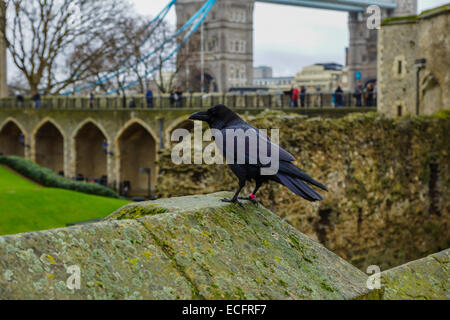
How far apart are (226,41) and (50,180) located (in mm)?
90623

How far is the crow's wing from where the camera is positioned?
3742mm

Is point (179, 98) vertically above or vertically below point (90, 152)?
above

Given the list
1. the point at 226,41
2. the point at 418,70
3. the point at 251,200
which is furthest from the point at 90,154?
the point at 226,41

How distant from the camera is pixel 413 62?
27078mm

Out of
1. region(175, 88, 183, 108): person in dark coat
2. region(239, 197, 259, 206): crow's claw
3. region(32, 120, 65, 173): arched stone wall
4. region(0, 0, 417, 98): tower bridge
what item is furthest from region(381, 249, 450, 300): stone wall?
region(0, 0, 417, 98): tower bridge

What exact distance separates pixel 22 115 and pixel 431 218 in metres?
37.1

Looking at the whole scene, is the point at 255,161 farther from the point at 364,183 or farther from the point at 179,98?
the point at 179,98

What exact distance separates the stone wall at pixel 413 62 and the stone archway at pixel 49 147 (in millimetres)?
28485

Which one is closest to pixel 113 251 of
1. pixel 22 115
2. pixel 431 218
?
pixel 431 218

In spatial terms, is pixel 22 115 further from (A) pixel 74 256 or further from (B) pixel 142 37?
(A) pixel 74 256

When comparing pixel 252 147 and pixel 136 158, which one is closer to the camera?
pixel 252 147

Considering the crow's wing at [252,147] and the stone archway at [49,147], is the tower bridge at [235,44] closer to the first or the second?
the stone archway at [49,147]

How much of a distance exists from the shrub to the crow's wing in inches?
819

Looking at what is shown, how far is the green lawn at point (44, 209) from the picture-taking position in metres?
15.4
